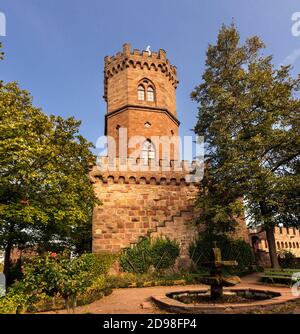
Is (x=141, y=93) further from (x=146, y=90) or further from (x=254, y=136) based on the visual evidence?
(x=254, y=136)

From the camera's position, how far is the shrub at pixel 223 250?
60.4 feet

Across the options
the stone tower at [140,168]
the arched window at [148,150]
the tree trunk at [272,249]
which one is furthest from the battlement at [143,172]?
the tree trunk at [272,249]

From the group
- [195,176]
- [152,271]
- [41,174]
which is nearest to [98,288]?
[152,271]

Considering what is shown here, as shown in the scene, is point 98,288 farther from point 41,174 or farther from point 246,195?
point 246,195

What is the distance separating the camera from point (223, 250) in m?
19.1

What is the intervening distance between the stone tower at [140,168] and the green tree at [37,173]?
2.05m

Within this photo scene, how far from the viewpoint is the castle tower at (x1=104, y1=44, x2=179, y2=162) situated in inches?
944

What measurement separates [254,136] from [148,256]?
31.4 feet

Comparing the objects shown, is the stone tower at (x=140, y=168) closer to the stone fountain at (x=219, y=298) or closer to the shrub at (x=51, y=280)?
the stone fountain at (x=219, y=298)

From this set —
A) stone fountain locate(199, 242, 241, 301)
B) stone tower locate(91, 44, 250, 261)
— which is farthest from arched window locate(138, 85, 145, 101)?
stone fountain locate(199, 242, 241, 301)

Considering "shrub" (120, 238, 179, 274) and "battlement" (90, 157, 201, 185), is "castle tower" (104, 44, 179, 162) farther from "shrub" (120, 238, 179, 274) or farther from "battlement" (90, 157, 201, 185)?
"shrub" (120, 238, 179, 274)

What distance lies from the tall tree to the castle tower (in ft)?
16.6

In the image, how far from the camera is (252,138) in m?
15.9

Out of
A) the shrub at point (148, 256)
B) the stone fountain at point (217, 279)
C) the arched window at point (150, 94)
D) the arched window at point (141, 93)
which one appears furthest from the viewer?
the arched window at point (150, 94)
